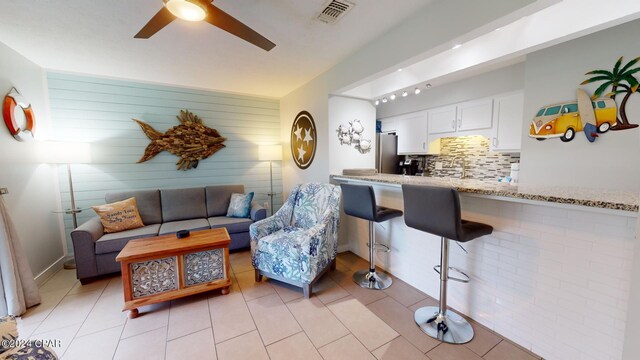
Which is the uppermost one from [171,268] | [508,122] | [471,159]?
[508,122]

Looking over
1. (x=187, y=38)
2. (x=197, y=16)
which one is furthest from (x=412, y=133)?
(x=197, y=16)

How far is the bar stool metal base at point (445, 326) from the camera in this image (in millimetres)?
1692

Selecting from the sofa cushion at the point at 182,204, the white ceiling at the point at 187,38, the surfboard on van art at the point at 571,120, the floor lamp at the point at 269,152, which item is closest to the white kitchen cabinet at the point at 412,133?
the surfboard on van art at the point at 571,120

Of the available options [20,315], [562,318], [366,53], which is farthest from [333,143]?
[20,315]

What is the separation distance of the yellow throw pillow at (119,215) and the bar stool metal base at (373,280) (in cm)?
273

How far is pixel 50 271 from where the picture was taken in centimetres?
266

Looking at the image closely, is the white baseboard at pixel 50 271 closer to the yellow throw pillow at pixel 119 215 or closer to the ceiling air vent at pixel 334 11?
the yellow throw pillow at pixel 119 215

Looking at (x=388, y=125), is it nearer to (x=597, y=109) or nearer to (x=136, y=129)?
(x=597, y=109)

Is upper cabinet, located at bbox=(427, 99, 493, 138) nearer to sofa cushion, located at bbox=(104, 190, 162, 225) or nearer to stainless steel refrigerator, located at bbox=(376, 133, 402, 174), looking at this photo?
stainless steel refrigerator, located at bbox=(376, 133, 402, 174)

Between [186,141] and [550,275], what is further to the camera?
[186,141]

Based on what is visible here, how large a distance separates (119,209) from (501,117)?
4.91 meters

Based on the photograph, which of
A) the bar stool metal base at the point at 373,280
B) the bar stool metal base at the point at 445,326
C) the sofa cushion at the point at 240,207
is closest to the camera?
the bar stool metal base at the point at 445,326

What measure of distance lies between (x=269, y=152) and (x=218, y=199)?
1071 millimetres

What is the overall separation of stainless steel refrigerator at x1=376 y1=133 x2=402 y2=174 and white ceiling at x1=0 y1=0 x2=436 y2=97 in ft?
5.79
